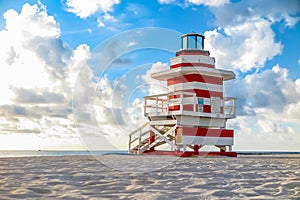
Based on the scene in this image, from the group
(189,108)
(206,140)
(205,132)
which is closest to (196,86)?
(189,108)

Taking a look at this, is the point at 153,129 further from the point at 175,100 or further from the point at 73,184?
the point at 73,184

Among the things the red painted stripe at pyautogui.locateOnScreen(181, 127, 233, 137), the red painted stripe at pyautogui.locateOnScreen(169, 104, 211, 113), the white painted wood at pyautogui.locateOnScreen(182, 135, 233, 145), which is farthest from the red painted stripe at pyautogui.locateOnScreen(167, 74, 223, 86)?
the white painted wood at pyautogui.locateOnScreen(182, 135, 233, 145)

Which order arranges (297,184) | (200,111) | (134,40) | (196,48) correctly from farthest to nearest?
(196,48) < (200,111) < (134,40) < (297,184)

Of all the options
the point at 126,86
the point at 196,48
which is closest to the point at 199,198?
the point at 126,86

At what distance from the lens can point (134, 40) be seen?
904 cm

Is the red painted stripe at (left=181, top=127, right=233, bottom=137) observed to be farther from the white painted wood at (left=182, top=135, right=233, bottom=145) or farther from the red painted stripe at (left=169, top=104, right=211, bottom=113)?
the red painted stripe at (left=169, top=104, right=211, bottom=113)

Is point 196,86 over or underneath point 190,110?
over

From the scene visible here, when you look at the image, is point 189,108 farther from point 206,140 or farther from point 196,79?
point 206,140

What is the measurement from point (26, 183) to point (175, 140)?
875cm

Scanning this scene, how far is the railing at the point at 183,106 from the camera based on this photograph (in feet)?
41.4

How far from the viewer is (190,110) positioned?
13195mm

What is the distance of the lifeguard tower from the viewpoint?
498 inches

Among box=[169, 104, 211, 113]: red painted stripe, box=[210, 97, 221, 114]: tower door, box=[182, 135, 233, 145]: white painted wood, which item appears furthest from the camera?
box=[210, 97, 221, 114]: tower door

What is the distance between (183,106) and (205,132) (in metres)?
1.33
